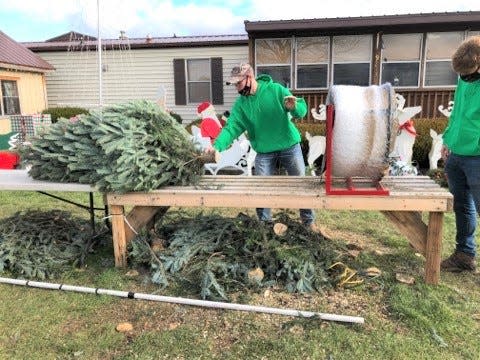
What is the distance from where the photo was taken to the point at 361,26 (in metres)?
12.7

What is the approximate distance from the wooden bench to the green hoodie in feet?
1.36

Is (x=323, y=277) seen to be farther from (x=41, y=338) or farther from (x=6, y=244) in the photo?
(x=6, y=244)

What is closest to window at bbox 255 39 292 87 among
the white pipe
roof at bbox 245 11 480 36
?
roof at bbox 245 11 480 36

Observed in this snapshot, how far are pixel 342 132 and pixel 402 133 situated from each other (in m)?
4.80

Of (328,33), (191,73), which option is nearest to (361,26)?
(328,33)

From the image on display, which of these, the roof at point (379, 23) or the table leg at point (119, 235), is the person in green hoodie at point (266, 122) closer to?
the table leg at point (119, 235)

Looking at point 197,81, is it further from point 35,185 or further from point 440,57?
point 35,185

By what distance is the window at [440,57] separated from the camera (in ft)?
43.2

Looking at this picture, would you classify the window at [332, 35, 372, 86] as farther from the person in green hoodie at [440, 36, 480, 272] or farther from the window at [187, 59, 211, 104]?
the person in green hoodie at [440, 36, 480, 272]

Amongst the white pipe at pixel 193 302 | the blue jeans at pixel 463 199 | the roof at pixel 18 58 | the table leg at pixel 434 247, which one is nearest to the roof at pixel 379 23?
the roof at pixel 18 58

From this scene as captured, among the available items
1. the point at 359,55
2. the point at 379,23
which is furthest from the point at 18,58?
the point at 379,23

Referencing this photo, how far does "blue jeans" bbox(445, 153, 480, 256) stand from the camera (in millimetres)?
3557

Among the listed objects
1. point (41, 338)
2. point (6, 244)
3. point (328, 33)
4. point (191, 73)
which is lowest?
point (41, 338)

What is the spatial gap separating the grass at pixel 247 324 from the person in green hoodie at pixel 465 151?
0.24 m
